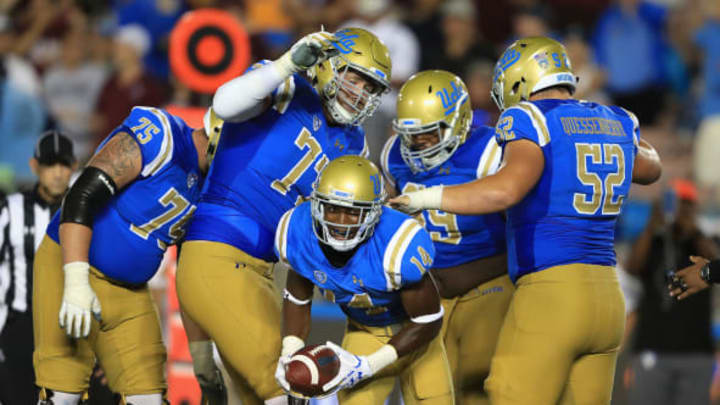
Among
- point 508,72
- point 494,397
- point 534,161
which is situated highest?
point 508,72

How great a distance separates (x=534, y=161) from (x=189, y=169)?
5.49 feet

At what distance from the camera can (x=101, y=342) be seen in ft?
15.4

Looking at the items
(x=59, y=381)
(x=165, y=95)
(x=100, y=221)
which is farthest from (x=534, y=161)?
(x=165, y=95)

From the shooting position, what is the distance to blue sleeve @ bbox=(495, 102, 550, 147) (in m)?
4.03

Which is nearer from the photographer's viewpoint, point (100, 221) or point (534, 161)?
point (534, 161)

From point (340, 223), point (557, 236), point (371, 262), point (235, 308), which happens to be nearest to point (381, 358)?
point (371, 262)

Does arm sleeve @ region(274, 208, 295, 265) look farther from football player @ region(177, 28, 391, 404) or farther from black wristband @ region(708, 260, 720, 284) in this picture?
black wristband @ region(708, 260, 720, 284)

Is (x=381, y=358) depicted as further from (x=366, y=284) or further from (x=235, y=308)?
(x=235, y=308)

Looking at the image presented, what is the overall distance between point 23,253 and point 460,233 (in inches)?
96.9

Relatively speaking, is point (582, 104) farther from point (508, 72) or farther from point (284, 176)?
point (284, 176)

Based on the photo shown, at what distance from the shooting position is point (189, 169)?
15.4 ft

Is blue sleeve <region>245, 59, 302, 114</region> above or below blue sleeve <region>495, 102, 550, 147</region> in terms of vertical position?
above

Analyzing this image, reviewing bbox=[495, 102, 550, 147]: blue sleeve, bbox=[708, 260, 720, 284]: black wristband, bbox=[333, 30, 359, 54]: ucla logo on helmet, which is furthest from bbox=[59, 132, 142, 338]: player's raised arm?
bbox=[708, 260, 720, 284]: black wristband

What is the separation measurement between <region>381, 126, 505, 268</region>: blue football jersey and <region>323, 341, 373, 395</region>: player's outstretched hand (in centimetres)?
100
